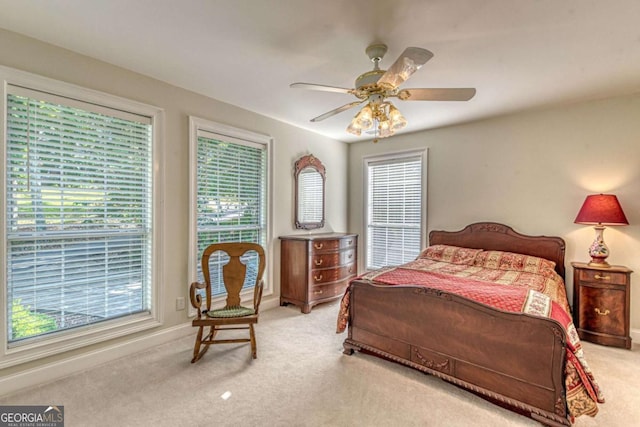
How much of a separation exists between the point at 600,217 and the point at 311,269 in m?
3.06

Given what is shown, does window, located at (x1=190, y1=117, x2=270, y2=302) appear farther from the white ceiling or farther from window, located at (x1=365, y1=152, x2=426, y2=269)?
window, located at (x1=365, y1=152, x2=426, y2=269)

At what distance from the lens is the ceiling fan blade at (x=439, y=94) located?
1985 millimetres

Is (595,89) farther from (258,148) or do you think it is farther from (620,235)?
(258,148)

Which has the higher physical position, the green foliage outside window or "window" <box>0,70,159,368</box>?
"window" <box>0,70,159,368</box>

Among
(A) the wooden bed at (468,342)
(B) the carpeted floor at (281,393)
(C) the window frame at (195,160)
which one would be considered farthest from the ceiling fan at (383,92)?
(B) the carpeted floor at (281,393)

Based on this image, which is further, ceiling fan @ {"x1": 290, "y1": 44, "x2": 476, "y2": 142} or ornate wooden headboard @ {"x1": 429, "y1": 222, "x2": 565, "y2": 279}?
ornate wooden headboard @ {"x1": 429, "y1": 222, "x2": 565, "y2": 279}

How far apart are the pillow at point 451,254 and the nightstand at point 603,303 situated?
963 millimetres

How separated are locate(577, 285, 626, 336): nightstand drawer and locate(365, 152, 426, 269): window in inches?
74.3

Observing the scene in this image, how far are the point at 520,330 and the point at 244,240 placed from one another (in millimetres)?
2893

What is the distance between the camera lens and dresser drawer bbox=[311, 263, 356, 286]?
12.5ft

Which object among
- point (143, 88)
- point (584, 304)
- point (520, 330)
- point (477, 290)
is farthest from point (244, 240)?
point (584, 304)

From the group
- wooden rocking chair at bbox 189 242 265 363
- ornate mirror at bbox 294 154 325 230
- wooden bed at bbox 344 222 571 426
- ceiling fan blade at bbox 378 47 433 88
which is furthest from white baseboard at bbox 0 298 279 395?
ceiling fan blade at bbox 378 47 433 88

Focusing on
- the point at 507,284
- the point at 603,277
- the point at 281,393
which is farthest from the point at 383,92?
the point at 603,277

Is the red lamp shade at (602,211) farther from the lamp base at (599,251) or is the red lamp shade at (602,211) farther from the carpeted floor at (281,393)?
the carpeted floor at (281,393)
